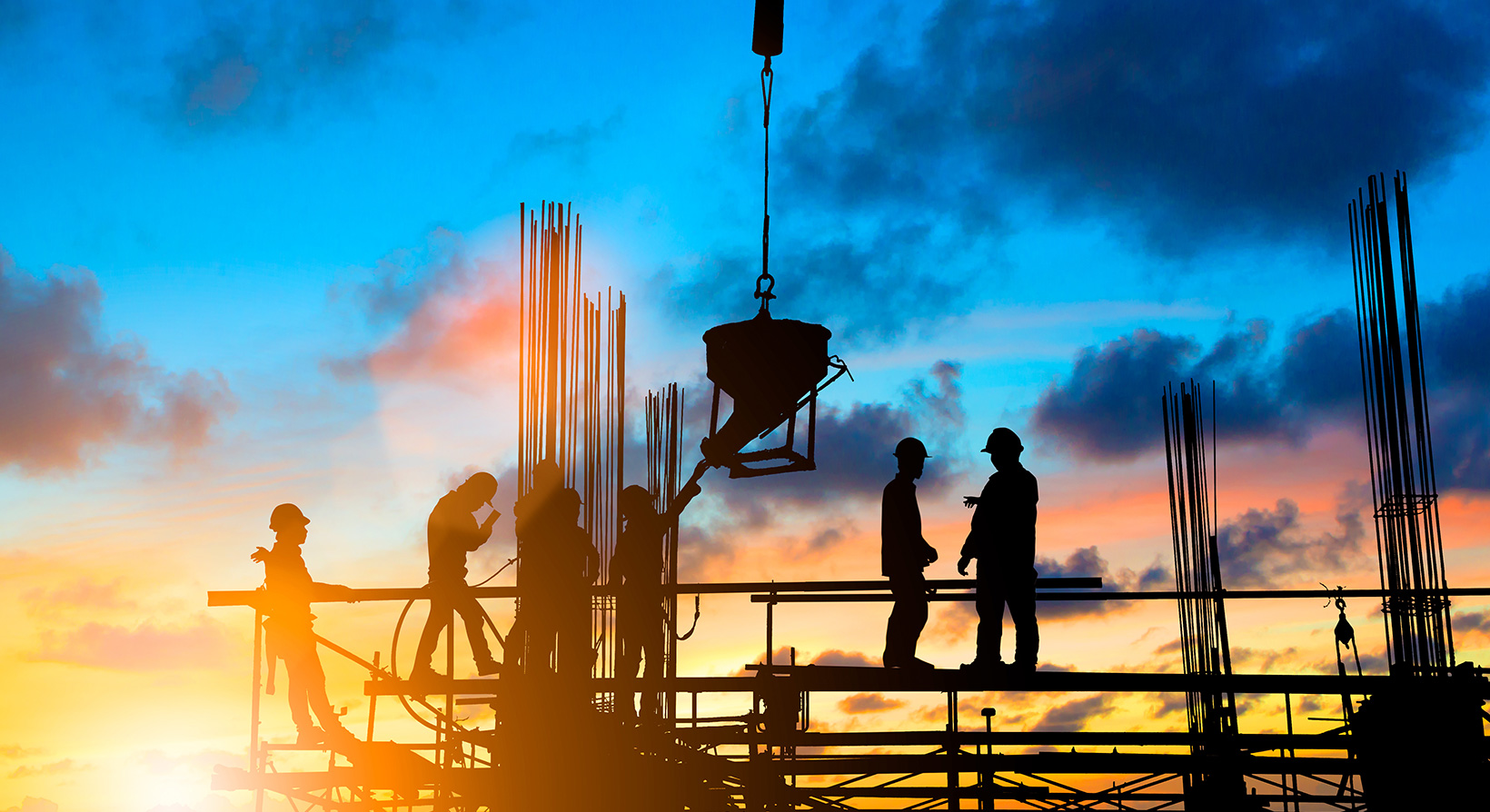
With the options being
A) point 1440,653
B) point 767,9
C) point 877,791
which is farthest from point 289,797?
point 1440,653

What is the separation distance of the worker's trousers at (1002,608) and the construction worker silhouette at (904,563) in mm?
441

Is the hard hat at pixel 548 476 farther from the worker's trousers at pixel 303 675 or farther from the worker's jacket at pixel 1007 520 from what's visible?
the worker's jacket at pixel 1007 520

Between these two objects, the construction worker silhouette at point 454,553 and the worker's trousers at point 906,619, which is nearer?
the worker's trousers at point 906,619

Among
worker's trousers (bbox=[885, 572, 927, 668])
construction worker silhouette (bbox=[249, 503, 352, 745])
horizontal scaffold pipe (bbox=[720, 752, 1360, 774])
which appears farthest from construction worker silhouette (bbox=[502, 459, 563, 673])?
worker's trousers (bbox=[885, 572, 927, 668])

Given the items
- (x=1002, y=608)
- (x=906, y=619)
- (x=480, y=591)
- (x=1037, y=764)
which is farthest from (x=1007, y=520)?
(x=480, y=591)

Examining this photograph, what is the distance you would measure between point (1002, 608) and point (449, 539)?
4.65 m

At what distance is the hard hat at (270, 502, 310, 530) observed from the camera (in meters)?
10.6

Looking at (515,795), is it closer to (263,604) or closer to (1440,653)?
(263,604)

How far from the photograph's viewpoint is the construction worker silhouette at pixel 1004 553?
927cm

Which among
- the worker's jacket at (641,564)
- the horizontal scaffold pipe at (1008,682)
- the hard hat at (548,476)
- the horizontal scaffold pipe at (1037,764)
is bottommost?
the horizontal scaffold pipe at (1037,764)

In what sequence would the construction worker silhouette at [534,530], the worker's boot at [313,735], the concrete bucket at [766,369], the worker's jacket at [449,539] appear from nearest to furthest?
1. the concrete bucket at [766,369]
2. the construction worker silhouette at [534,530]
3. the worker's jacket at [449,539]
4. the worker's boot at [313,735]

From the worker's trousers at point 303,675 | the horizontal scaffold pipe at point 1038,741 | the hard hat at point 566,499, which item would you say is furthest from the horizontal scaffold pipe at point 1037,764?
the worker's trousers at point 303,675

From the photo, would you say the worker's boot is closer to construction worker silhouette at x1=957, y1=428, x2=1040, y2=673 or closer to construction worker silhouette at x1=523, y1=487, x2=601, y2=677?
construction worker silhouette at x1=523, y1=487, x2=601, y2=677

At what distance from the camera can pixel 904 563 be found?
949 centimetres
